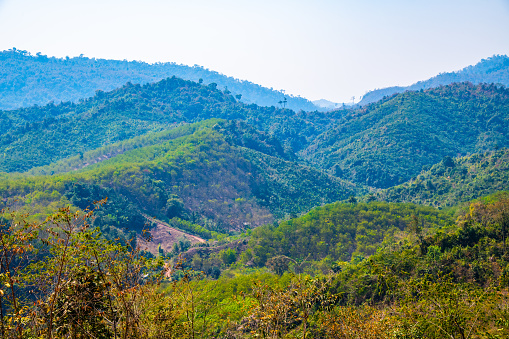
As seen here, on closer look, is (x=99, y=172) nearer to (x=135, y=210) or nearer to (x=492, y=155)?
(x=135, y=210)

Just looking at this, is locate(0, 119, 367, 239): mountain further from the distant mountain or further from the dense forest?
the distant mountain

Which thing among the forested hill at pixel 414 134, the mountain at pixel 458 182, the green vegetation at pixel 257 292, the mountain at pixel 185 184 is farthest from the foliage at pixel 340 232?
the forested hill at pixel 414 134

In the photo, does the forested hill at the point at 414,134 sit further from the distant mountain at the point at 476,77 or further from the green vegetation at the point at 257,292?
the distant mountain at the point at 476,77

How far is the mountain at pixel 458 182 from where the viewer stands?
131 feet

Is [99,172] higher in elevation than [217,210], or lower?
higher

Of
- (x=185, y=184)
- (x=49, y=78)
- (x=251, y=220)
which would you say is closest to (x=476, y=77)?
(x=251, y=220)

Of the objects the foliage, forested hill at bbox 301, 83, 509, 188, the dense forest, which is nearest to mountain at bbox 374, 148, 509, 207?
the dense forest

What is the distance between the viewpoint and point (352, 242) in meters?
32.0

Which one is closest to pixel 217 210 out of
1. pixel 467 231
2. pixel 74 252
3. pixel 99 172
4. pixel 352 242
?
pixel 99 172

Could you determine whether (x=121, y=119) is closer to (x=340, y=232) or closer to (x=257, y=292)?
(x=340, y=232)

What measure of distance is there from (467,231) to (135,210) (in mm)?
34575

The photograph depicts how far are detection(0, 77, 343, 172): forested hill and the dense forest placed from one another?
18.9 inches

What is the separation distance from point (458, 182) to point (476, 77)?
510 feet

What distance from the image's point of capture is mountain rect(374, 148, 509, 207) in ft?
131
